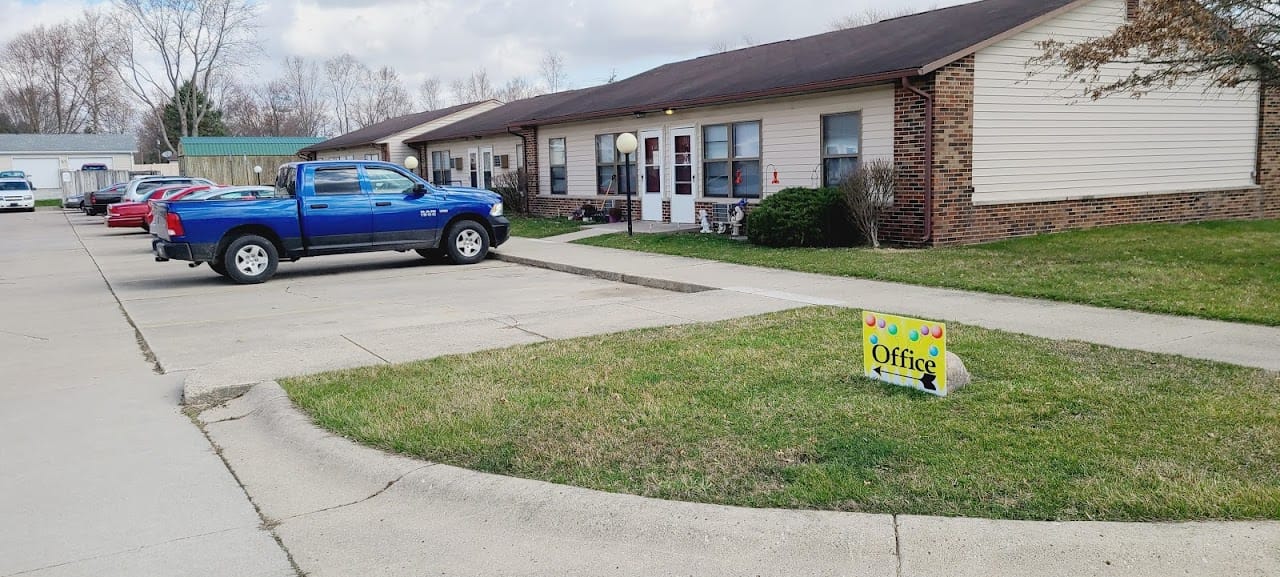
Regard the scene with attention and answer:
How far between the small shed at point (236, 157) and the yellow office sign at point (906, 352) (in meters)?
48.7

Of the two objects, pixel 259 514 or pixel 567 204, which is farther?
pixel 567 204

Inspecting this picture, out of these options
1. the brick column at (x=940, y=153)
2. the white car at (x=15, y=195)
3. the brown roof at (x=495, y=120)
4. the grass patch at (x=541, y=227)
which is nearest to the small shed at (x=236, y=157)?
the white car at (x=15, y=195)

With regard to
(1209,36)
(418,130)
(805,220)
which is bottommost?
(805,220)

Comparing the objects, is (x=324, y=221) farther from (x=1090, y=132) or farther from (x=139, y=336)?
(x=1090, y=132)

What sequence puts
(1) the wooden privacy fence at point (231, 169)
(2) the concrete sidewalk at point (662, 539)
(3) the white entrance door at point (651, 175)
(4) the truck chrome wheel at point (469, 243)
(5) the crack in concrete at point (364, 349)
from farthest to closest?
(1) the wooden privacy fence at point (231, 169)
(3) the white entrance door at point (651, 175)
(4) the truck chrome wheel at point (469, 243)
(5) the crack in concrete at point (364, 349)
(2) the concrete sidewalk at point (662, 539)

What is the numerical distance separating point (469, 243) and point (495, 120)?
56.8ft

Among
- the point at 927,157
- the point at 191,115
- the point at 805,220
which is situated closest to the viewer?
the point at 927,157

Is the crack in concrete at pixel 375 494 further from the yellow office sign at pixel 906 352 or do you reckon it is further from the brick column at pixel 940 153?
the brick column at pixel 940 153

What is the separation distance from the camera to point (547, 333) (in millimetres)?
9141

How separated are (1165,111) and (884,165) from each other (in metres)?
6.54

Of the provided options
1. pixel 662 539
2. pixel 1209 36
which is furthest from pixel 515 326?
pixel 1209 36

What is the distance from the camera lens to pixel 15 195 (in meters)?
46.9

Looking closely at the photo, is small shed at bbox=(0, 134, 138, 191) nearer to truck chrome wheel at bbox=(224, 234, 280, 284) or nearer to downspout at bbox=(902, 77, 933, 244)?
truck chrome wheel at bbox=(224, 234, 280, 284)

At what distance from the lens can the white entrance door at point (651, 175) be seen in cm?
2131
